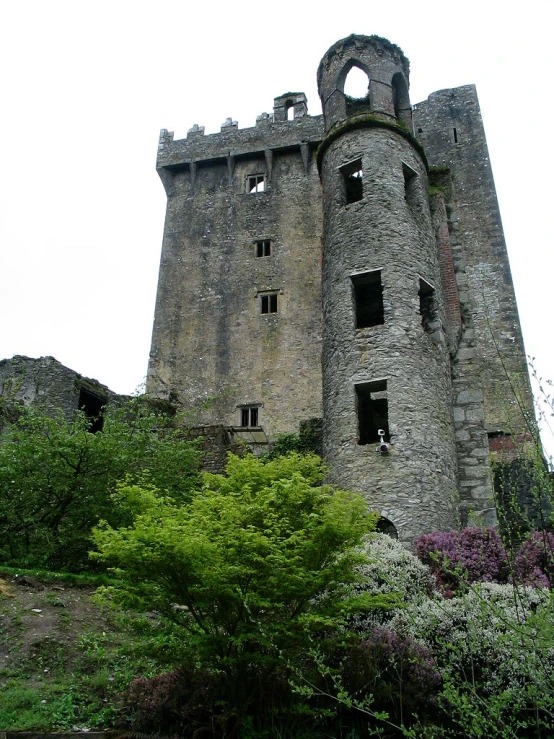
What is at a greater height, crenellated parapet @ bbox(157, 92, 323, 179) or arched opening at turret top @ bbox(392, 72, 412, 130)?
crenellated parapet @ bbox(157, 92, 323, 179)

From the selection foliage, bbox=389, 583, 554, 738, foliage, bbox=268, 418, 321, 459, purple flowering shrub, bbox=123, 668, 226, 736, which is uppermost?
foliage, bbox=268, 418, 321, 459

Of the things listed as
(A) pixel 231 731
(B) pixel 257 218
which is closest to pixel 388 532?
(A) pixel 231 731

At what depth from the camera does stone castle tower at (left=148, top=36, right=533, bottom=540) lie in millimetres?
14008

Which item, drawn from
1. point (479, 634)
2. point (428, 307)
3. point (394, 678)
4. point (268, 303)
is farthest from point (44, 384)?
point (479, 634)

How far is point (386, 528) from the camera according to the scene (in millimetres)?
12828

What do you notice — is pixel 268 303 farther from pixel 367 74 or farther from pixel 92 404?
pixel 367 74

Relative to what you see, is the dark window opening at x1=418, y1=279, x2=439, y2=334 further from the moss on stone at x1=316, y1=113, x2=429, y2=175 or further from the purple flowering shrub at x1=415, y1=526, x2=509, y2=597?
the purple flowering shrub at x1=415, y1=526, x2=509, y2=597

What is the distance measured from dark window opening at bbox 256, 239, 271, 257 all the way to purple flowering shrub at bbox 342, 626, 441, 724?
2115 cm

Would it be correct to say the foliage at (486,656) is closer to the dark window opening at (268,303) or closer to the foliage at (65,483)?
the foliage at (65,483)

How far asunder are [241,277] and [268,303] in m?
1.66

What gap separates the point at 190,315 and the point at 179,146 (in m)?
8.27

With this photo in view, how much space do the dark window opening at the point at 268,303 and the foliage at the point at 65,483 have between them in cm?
1252

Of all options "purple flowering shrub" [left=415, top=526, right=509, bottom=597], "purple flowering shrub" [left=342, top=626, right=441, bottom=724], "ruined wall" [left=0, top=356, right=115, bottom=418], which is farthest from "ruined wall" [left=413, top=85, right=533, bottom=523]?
"ruined wall" [left=0, top=356, right=115, bottom=418]

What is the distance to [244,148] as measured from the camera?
1158 inches
